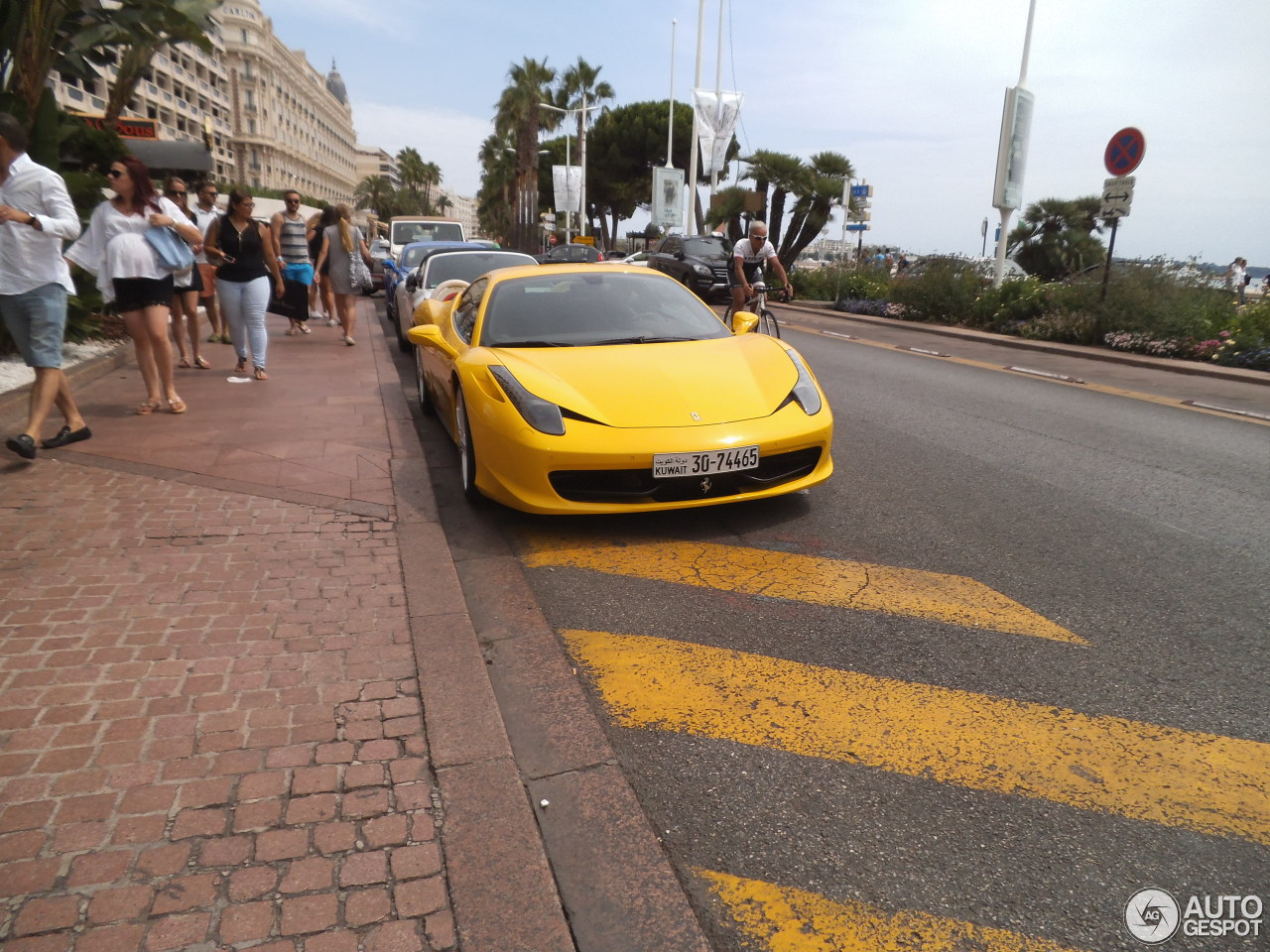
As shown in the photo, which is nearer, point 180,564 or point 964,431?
point 180,564

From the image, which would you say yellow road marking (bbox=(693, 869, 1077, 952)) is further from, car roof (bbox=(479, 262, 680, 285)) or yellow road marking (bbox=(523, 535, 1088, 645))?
car roof (bbox=(479, 262, 680, 285))

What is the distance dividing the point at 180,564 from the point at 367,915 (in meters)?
2.39

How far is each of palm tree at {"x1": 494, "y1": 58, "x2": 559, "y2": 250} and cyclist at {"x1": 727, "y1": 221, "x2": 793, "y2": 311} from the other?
114 ft

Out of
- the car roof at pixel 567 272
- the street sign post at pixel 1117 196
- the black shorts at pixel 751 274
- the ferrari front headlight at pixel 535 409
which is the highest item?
the street sign post at pixel 1117 196

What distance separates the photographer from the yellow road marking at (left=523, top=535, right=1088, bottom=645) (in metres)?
3.46

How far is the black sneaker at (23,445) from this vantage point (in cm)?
501

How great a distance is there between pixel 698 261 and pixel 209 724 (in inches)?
794

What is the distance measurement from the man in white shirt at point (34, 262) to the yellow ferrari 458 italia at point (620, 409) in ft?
7.58

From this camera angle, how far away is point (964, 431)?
7055 mm

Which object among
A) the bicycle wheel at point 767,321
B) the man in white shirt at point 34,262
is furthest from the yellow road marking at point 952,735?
the bicycle wheel at point 767,321

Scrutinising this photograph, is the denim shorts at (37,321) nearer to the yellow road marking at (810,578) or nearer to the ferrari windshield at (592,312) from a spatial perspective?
the ferrari windshield at (592,312)

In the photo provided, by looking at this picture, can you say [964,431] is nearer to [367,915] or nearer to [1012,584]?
[1012,584]

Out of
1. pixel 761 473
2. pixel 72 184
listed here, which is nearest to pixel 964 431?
pixel 761 473

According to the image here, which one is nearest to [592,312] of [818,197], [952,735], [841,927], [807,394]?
[807,394]
